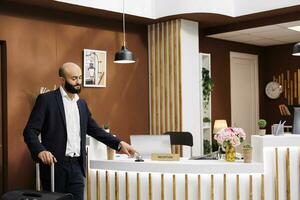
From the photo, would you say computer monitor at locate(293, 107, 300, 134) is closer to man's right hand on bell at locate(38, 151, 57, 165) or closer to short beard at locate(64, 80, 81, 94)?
short beard at locate(64, 80, 81, 94)

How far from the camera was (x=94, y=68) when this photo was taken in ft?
20.8

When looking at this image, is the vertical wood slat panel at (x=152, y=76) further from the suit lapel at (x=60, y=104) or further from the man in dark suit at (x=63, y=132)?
the suit lapel at (x=60, y=104)

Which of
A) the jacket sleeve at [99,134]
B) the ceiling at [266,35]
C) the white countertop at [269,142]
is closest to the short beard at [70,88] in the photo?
the jacket sleeve at [99,134]

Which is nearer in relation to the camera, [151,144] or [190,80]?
[151,144]

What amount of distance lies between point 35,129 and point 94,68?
9.99 ft

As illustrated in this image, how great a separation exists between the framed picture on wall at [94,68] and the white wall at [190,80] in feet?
4.01

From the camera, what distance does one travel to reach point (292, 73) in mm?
8359

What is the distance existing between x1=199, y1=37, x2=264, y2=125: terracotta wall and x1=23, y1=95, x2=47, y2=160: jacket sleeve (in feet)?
15.1

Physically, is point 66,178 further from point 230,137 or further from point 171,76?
point 171,76

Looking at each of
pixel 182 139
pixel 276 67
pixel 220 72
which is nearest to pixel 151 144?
pixel 182 139

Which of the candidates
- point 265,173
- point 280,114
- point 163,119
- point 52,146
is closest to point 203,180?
point 265,173

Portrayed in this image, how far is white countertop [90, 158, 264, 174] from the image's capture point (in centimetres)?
412

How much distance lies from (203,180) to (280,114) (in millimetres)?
4845

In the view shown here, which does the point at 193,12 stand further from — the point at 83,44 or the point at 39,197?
the point at 39,197
